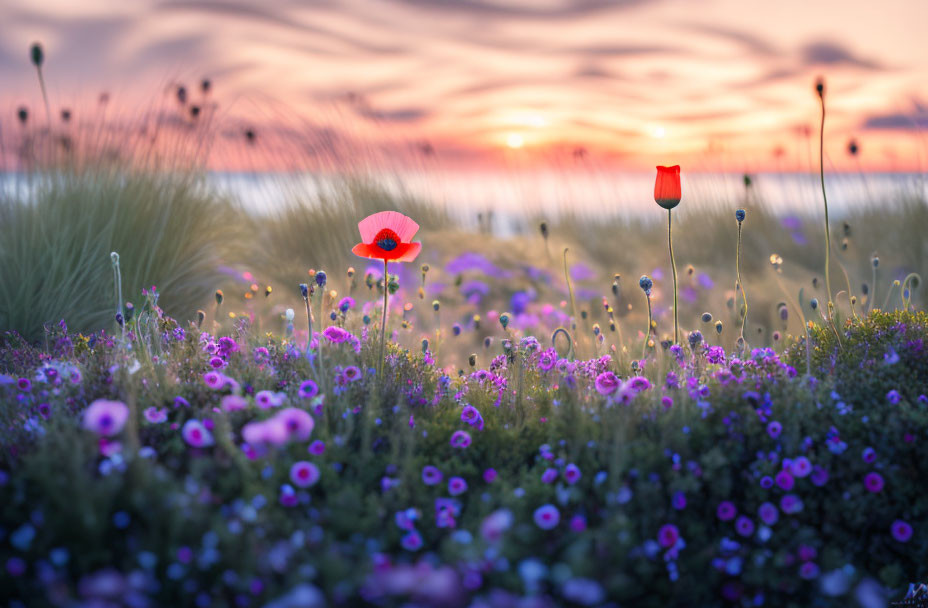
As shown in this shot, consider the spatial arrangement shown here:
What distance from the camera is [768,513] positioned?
7.23ft

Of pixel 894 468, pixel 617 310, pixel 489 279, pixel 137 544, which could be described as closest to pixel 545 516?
pixel 137 544

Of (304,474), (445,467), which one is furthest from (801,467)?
(304,474)

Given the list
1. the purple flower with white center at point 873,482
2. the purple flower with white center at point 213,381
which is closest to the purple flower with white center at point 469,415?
the purple flower with white center at point 213,381

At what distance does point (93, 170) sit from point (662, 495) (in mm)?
4320

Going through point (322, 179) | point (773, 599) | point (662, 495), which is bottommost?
point (773, 599)

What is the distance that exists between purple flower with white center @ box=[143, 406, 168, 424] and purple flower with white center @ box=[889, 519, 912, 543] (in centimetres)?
239

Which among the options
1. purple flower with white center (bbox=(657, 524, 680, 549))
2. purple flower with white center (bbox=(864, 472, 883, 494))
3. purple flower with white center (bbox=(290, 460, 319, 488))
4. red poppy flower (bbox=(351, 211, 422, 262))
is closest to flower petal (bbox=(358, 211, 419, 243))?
red poppy flower (bbox=(351, 211, 422, 262))

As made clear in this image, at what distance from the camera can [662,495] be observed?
7.32ft

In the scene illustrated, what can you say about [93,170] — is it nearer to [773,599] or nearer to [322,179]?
[322,179]

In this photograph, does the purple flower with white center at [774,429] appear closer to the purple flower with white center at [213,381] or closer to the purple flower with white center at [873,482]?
the purple flower with white center at [873,482]

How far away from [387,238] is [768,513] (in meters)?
1.62

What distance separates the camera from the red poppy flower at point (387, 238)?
2.75 metres

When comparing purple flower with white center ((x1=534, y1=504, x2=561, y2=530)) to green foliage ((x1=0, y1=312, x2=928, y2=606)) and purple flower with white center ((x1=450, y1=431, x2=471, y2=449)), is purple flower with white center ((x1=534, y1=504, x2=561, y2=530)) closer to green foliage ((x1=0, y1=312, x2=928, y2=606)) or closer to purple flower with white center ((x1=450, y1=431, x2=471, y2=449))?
green foliage ((x1=0, y1=312, x2=928, y2=606))

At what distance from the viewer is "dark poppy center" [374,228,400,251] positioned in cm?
274
